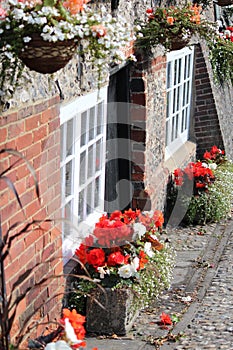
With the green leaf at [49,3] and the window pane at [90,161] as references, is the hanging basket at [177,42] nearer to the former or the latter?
the window pane at [90,161]

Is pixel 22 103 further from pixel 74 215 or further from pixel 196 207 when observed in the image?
pixel 196 207

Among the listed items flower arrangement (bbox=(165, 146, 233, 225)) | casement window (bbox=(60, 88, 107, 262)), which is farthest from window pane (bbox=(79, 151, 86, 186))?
flower arrangement (bbox=(165, 146, 233, 225))

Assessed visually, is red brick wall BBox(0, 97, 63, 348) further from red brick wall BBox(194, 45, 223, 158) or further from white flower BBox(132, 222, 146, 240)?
red brick wall BBox(194, 45, 223, 158)

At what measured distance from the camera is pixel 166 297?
7.21 meters

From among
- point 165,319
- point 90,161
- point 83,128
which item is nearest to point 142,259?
point 165,319

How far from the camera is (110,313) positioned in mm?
6117

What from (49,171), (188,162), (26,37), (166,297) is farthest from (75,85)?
(188,162)

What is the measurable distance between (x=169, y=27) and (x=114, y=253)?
304cm

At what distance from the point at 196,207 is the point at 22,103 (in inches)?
208

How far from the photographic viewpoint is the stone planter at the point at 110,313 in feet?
20.0

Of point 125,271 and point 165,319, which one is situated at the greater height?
point 125,271

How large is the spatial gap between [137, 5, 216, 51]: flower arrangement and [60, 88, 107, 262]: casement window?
1.39 meters

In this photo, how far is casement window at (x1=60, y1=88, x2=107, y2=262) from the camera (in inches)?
245

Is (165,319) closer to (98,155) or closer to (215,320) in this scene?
(215,320)
